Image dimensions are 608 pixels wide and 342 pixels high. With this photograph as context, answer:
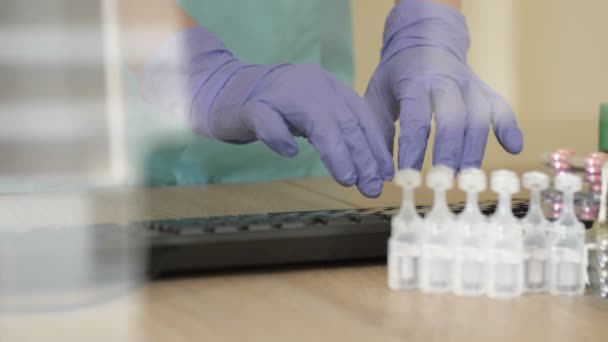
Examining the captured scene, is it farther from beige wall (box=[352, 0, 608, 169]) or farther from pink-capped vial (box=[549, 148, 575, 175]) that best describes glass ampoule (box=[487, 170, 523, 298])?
beige wall (box=[352, 0, 608, 169])

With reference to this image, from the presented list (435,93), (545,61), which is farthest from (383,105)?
(545,61)

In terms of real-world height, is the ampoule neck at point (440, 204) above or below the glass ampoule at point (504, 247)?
above

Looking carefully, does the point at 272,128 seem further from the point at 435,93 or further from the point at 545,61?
the point at 545,61

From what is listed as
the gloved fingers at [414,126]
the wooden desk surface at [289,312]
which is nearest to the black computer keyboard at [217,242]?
the wooden desk surface at [289,312]

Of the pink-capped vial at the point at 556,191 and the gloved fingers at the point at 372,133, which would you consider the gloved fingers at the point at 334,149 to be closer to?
the gloved fingers at the point at 372,133

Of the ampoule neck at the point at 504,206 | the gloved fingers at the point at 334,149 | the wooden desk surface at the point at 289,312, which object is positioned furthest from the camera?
the gloved fingers at the point at 334,149

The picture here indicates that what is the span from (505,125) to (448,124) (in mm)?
66

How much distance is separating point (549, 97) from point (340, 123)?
246mm

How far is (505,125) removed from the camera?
919 mm

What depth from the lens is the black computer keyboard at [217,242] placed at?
729mm

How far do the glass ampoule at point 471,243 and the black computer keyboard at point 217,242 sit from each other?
0.06 metres

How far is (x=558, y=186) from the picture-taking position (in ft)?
2.28

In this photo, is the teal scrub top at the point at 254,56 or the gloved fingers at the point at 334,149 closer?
the gloved fingers at the point at 334,149

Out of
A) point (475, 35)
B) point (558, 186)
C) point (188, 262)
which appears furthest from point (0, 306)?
point (475, 35)
